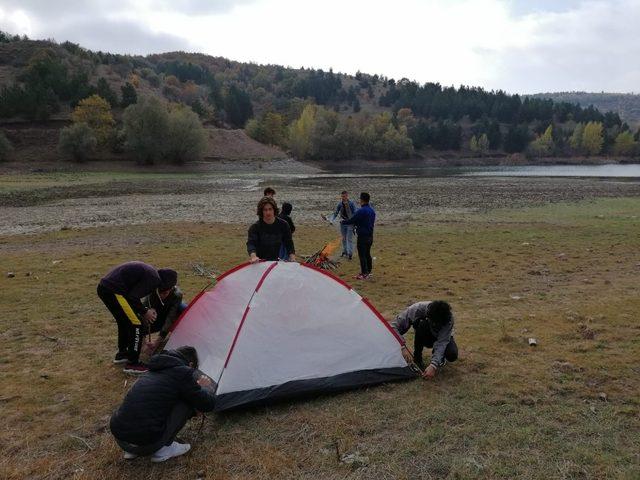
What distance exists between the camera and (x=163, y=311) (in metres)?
7.70

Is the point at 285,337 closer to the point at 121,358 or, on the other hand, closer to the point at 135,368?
the point at 135,368

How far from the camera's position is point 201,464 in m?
4.86

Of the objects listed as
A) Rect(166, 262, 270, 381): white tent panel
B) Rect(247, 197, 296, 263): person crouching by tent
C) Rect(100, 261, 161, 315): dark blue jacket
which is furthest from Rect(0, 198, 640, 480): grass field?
Rect(247, 197, 296, 263): person crouching by tent

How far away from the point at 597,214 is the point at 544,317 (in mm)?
20523

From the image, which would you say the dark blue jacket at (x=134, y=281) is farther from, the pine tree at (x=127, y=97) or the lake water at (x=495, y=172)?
the pine tree at (x=127, y=97)

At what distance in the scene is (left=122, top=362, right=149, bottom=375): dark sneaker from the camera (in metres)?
6.84

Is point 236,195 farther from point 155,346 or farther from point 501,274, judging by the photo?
point 155,346

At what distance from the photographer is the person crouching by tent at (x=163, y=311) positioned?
755cm

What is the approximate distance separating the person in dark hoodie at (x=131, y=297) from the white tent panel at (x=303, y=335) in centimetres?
152

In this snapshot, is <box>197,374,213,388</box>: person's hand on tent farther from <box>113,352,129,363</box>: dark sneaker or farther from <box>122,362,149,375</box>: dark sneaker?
<box>113,352,129,363</box>: dark sneaker

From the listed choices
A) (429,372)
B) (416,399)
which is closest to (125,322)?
(416,399)

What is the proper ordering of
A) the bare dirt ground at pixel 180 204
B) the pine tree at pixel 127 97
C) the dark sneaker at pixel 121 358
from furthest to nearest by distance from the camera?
1. the pine tree at pixel 127 97
2. the bare dirt ground at pixel 180 204
3. the dark sneaker at pixel 121 358

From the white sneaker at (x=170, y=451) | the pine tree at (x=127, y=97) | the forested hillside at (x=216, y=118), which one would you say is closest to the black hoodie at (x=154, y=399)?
the white sneaker at (x=170, y=451)

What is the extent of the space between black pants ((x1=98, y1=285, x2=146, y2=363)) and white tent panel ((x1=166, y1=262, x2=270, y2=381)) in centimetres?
51
